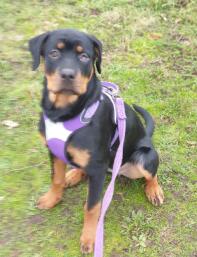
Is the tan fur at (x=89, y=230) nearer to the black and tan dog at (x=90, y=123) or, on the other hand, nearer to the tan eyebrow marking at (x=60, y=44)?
the black and tan dog at (x=90, y=123)

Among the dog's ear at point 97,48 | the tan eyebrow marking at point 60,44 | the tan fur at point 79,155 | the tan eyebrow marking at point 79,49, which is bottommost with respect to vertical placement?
the tan fur at point 79,155

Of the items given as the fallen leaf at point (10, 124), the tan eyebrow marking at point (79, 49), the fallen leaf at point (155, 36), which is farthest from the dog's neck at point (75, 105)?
the fallen leaf at point (155, 36)

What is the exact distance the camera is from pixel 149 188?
3951mm

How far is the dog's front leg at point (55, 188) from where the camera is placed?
3664 millimetres

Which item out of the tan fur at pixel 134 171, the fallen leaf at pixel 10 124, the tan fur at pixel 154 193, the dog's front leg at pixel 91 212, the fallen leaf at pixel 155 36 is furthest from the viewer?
the fallen leaf at pixel 155 36

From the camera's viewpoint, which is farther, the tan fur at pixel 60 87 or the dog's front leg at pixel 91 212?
the dog's front leg at pixel 91 212

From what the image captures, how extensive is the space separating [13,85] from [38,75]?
30 cm

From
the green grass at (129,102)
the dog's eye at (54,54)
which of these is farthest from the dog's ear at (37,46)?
the green grass at (129,102)

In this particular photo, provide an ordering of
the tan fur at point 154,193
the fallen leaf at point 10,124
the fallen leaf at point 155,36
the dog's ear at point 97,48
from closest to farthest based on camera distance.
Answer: the dog's ear at point 97,48
the tan fur at point 154,193
the fallen leaf at point 10,124
the fallen leaf at point 155,36

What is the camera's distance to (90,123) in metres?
3.26

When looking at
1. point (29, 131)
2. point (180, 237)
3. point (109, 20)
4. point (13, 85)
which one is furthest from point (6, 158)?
point (109, 20)

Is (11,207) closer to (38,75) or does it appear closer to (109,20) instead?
(38,75)

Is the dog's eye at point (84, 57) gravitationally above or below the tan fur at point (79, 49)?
below

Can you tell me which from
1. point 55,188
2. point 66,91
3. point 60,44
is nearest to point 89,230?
point 55,188
